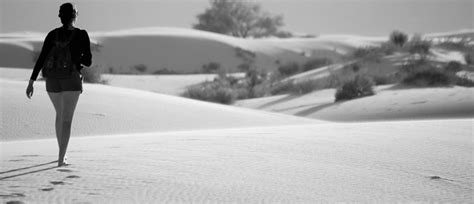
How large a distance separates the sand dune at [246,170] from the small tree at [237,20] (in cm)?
6751

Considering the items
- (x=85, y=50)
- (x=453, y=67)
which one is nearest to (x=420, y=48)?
(x=453, y=67)

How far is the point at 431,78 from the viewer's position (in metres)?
23.3

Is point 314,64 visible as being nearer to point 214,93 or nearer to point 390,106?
point 214,93

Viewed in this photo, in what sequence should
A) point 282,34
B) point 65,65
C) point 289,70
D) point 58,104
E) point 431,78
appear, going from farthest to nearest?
point 282,34 → point 289,70 → point 431,78 → point 58,104 → point 65,65

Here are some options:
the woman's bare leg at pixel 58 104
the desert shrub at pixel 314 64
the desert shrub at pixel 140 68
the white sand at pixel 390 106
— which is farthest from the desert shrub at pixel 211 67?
the woman's bare leg at pixel 58 104

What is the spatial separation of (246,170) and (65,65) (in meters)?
1.72

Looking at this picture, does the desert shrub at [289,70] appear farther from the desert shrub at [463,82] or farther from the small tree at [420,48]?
the desert shrub at [463,82]

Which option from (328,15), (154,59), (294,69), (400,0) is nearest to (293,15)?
(328,15)

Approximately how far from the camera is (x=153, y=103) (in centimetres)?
1587

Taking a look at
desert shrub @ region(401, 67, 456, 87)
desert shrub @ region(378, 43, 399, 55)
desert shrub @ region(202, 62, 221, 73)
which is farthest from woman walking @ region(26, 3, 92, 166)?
desert shrub @ region(202, 62, 221, 73)

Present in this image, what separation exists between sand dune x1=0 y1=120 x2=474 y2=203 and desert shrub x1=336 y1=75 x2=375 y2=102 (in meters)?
12.8

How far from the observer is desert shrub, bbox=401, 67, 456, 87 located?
23203mm

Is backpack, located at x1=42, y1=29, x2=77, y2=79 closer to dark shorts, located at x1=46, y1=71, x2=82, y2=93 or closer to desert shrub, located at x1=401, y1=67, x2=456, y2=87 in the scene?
dark shorts, located at x1=46, y1=71, x2=82, y2=93

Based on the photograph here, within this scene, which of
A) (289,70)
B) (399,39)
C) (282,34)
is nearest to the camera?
(399,39)
